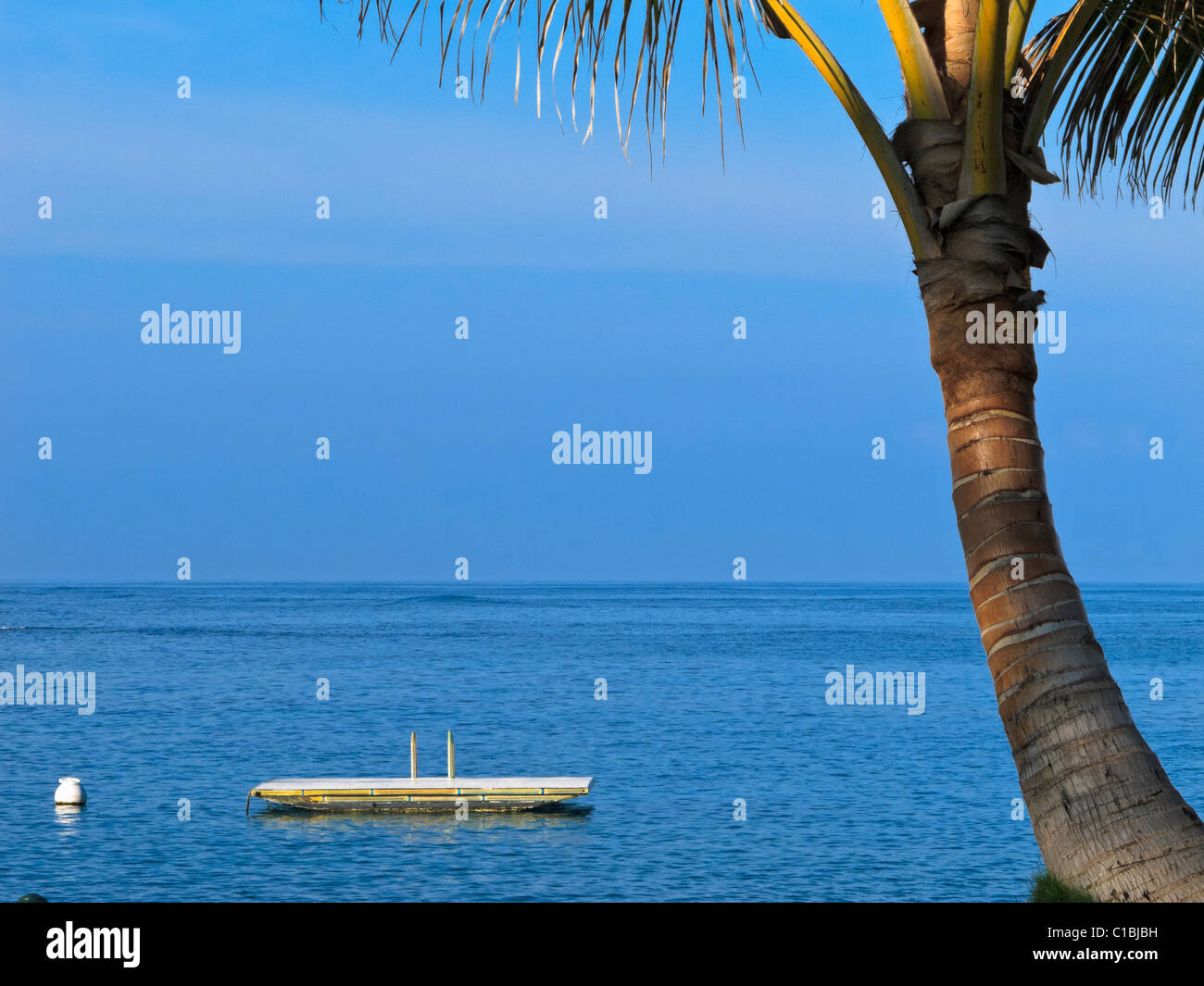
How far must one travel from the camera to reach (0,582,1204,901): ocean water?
97.2 feet

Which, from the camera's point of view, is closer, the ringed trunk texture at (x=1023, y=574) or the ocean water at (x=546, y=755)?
the ringed trunk texture at (x=1023, y=574)

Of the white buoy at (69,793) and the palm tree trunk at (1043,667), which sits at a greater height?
the palm tree trunk at (1043,667)

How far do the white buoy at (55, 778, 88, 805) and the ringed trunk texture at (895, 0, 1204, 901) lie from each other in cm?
3750

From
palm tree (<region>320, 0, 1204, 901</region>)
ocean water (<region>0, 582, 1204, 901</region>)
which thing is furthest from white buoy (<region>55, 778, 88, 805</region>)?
palm tree (<region>320, 0, 1204, 901</region>)

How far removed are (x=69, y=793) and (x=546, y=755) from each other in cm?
2187

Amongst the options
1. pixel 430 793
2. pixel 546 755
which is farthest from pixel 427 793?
pixel 546 755

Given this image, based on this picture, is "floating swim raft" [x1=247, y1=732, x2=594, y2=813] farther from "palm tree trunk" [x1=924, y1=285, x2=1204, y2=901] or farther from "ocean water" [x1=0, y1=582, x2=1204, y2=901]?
"palm tree trunk" [x1=924, y1=285, x2=1204, y2=901]

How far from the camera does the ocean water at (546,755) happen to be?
29625 mm

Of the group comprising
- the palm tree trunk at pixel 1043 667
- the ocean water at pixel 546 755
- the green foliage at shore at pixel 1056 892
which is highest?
the palm tree trunk at pixel 1043 667

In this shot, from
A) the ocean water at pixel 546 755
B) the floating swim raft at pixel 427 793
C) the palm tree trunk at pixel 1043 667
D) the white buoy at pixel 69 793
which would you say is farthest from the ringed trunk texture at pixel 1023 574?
the white buoy at pixel 69 793

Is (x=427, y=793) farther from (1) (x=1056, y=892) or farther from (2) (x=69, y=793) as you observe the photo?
(1) (x=1056, y=892)

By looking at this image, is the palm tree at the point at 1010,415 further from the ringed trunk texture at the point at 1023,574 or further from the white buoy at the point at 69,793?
the white buoy at the point at 69,793
